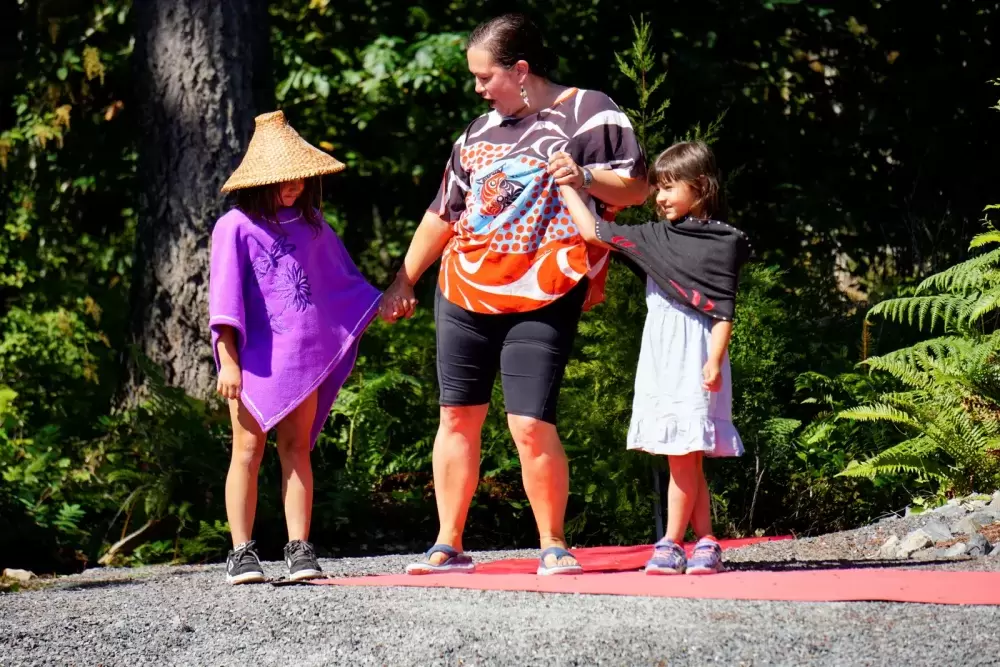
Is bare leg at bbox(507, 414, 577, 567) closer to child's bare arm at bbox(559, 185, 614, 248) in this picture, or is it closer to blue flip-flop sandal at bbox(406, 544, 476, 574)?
blue flip-flop sandal at bbox(406, 544, 476, 574)

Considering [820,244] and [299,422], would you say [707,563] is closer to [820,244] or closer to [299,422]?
[299,422]

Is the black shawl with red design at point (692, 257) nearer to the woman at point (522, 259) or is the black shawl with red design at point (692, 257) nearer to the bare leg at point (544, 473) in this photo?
the woman at point (522, 259)

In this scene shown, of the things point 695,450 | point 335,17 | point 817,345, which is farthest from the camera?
point 335,17

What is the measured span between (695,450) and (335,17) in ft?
25.8

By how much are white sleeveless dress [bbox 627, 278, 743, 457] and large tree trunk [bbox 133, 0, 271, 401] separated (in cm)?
346

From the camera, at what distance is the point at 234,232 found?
516 centimetres

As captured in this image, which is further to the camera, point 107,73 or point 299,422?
point 107,73

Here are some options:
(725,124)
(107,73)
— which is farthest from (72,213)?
(725,124)

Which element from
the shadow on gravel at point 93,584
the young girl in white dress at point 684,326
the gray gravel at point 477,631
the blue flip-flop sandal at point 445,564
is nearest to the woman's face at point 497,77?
the young girl in white dress at point 684,326

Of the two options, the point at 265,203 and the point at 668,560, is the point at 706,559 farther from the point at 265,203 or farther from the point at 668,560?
the point at 265,203

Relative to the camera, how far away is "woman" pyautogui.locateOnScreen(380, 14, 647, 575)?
5.13m

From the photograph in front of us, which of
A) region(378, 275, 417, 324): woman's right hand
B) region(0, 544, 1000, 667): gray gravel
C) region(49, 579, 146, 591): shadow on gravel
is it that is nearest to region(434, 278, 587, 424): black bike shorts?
region(378, 275, 417, 324): woman's right hand

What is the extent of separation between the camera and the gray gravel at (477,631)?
371cm

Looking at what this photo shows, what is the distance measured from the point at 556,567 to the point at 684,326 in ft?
3.37
